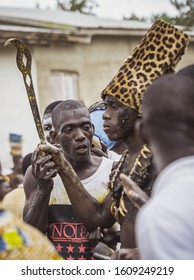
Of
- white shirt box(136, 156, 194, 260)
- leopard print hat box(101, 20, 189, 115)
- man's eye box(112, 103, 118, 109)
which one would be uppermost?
white shirt box(136, 156, 194, 260)

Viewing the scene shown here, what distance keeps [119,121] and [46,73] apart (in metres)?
11.2

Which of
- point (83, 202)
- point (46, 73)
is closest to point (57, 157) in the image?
point (83, 202)

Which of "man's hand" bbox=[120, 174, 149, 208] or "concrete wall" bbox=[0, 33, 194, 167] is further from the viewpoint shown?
"concrete wall" bbox=[0, 33, 194, 167]

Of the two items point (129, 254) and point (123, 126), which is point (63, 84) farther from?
point (129, 254)

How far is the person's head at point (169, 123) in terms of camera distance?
7.72 feet

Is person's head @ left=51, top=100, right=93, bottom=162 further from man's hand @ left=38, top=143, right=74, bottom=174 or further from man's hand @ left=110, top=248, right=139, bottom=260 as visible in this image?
man's hand @ left=110, top=248, right=139, bottom=260

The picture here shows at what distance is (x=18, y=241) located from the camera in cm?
265

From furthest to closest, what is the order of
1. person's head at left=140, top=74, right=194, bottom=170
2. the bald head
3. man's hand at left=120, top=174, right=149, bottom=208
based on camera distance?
the bald head < man's hand at left=120, top=174, right=149, bottom=208 < person's head at left=140, top=74, right=194, bottom=170

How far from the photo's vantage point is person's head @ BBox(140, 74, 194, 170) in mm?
2354

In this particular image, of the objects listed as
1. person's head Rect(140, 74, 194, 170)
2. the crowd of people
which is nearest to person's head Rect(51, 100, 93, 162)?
the crowd of people

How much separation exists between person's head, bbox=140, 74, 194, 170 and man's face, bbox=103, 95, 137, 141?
1.38 metres
